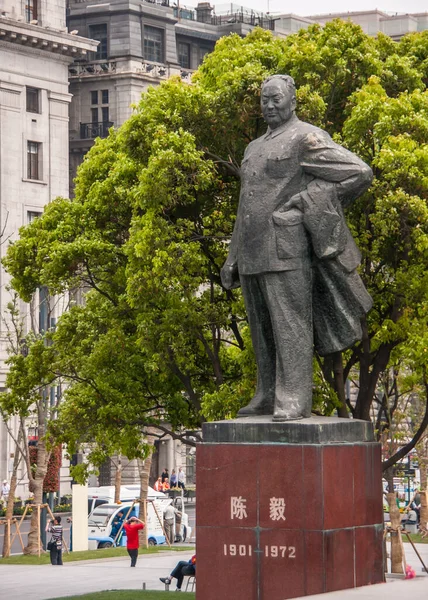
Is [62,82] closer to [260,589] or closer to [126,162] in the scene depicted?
[126,162]

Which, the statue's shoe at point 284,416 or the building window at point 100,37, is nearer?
the statue's shoe at point 284,416

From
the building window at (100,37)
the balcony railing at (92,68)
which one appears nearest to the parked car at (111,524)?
the balcony railing at (92,68)

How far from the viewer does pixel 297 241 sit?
1506 centimetres

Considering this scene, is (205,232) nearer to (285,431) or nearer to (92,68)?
(285,431)

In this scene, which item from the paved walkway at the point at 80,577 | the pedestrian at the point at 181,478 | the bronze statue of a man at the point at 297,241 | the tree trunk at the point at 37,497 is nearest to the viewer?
the bronze statue of a man at the point at 297,241

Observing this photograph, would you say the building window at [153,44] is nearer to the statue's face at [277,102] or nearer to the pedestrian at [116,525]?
the pedestrian at [116,525]

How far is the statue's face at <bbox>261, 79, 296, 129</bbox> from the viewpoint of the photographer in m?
15.3

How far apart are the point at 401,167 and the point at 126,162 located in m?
5.77

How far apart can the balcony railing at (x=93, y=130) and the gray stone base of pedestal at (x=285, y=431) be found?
2362 inches

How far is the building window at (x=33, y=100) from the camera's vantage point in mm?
63688

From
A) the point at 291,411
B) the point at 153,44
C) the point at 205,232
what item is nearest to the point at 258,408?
the point at 291,411

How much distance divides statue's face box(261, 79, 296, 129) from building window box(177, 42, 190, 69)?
66.6 m

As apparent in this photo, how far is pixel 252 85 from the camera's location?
24.6 metres

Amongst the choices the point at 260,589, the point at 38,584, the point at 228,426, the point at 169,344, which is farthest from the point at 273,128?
the point at 38,584
